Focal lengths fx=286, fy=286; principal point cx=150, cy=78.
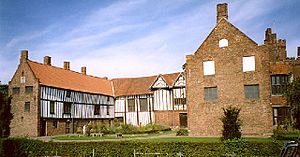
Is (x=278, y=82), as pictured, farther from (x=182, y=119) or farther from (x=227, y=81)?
(x=182, y=119)

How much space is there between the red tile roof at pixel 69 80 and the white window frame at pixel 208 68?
65.1ft

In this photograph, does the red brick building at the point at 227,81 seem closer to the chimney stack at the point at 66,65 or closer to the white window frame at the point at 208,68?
the white window frame at the point at 208,68

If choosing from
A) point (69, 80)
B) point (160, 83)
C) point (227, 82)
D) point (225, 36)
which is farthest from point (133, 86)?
point (225, 36)

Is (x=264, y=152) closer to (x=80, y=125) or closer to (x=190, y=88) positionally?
(x=190, y=88)

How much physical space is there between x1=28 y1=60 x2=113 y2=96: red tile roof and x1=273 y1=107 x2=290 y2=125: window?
25.8 meters

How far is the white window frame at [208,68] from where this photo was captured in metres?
28.0

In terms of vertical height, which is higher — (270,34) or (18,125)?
(270,34)

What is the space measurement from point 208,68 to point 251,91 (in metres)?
4.56

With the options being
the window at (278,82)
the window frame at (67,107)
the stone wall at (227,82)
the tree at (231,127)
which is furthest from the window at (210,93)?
the window frame at (67,107)

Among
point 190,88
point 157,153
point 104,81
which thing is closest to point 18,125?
point 104,81

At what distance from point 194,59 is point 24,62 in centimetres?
2218

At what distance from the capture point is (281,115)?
30.0 meters

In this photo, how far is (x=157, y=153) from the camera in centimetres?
1758

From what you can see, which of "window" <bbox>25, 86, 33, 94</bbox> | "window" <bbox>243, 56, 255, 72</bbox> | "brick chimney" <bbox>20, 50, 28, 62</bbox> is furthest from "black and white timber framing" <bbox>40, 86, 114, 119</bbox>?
"window" <bbox>243, 56, 255, 72</bbox>
